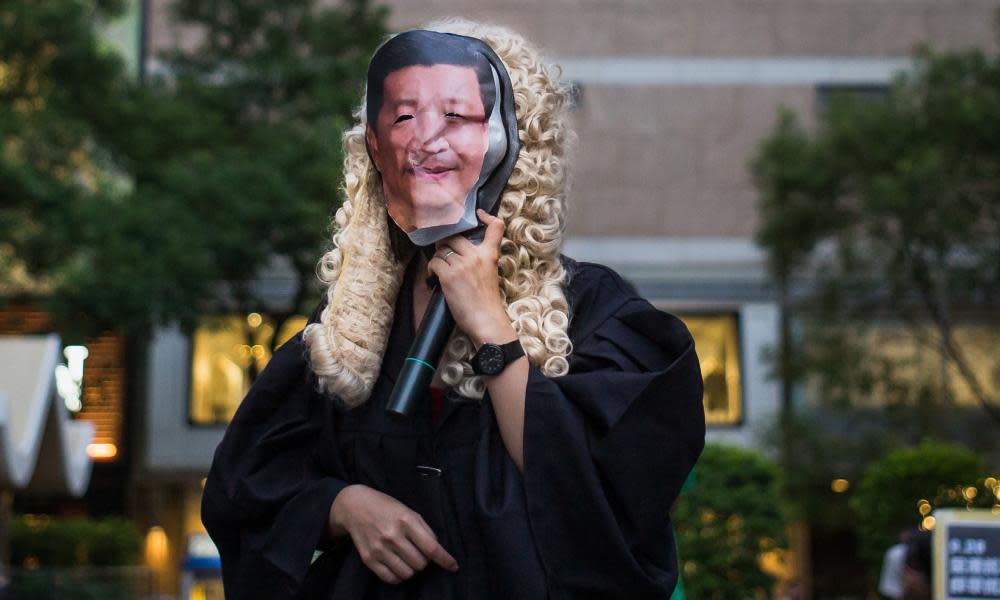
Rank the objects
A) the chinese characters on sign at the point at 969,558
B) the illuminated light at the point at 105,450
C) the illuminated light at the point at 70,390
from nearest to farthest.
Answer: the chinese characters on sign at the point at 969,558 < the illuminated light at the point at 70,390 < the illuminated light at the point at 105,450

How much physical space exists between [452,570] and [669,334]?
564 millimetres

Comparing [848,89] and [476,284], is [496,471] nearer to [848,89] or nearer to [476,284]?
[476,284]

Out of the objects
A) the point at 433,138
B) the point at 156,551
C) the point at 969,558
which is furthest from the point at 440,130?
the point at 156,551

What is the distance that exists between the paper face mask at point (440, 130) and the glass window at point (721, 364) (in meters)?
21.6

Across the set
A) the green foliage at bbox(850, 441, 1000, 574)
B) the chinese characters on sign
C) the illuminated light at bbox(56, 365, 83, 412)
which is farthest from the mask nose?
the illuminated light at bbox(56, 365, 83, 412)

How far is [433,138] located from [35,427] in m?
11.4

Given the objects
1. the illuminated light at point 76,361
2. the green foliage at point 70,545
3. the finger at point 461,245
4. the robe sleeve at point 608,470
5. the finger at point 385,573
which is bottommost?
the green foliage at point 70,545

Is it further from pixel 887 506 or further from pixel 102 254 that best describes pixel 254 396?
pixel 102 254

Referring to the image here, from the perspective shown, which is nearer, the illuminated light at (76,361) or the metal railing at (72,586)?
the metal railing at (72,586)

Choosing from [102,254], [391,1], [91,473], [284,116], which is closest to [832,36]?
[391,1]

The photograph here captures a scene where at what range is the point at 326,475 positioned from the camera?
8.60ft

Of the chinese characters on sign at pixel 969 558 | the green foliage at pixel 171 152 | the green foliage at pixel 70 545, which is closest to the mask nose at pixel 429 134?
the chinese characters on sign at pixel 969 558

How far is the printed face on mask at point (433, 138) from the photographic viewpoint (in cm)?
248

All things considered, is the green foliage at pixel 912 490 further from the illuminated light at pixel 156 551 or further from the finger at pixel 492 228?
the illuminated light at pixel 156 551
